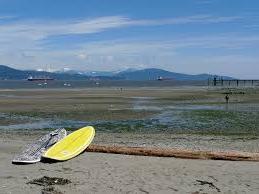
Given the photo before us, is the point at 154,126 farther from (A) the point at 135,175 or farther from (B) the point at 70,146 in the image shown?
(A) the point at 135,175

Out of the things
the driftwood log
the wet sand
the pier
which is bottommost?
the wet sand

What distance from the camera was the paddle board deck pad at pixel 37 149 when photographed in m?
13.8

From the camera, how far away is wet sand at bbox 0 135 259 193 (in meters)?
10.8

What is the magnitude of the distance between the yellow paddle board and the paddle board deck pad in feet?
0.81

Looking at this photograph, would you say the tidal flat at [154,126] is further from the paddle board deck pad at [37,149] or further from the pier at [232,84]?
the pier at [232,84]

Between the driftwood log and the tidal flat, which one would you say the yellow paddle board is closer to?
the driftwood log

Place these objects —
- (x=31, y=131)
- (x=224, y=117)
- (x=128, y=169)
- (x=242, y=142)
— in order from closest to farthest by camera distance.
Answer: (x=128, y=169) → (x=242, y=142) → (x=31, y=131) → (x=224, y=117)

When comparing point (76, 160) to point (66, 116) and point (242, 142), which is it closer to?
point (242, 142)

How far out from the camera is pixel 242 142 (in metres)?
20.1

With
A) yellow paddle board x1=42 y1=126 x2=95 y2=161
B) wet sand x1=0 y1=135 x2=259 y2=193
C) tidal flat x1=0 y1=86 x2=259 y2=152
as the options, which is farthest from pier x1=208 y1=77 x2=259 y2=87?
wet sand x1=0 y1=135 x2=259 y2=193

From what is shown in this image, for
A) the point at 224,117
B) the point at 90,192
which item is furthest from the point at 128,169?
the point at 224,117

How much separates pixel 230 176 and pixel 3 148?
8.68 m

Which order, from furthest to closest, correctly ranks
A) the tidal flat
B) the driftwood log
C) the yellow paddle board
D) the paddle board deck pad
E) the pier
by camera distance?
the pier, the tidal flat, the driftwood log, the yellow paddle board, the paddle board deck pad

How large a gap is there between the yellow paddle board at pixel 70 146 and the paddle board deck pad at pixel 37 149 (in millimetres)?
248
